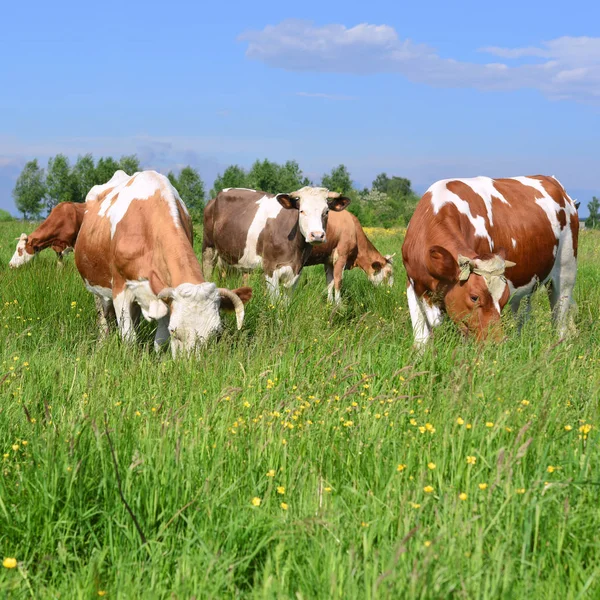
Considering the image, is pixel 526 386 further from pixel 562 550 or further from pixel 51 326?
pixel 51 326

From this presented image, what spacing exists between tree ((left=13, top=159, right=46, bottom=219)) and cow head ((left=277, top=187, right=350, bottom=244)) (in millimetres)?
113338

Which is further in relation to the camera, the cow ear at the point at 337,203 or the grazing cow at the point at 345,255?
the grazing cow at the point at 345,255

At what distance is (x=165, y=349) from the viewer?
7.62 meters

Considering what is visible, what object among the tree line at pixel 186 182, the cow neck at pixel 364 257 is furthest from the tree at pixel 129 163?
the cow neck at pixel 364 257

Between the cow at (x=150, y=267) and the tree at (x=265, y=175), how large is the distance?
252 feet

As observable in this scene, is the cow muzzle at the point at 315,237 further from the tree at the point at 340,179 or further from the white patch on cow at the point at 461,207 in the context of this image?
the tree at the point at 340,179

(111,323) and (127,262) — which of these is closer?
(127,262)

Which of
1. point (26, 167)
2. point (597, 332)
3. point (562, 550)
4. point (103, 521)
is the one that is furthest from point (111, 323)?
point (26, 167)

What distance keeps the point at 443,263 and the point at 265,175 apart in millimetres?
79537

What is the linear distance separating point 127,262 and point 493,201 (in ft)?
13.7

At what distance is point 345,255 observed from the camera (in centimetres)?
1473

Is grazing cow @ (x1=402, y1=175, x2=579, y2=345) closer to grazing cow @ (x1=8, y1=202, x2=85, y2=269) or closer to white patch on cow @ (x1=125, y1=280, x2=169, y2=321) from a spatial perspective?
white patch on cow @ (x1=125, y1=280, x2=169, y2=321)

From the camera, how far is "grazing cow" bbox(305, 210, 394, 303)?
14227mm

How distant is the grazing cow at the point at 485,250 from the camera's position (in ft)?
22.7
